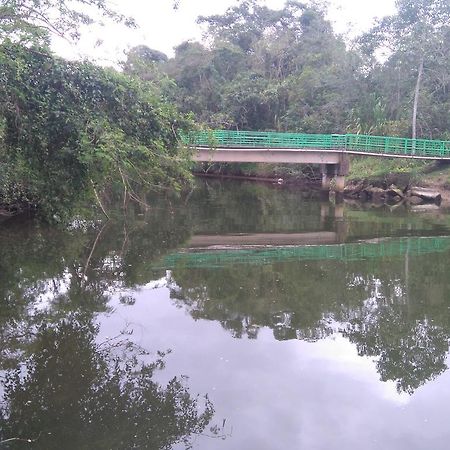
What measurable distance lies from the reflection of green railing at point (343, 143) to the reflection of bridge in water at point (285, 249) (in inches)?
478

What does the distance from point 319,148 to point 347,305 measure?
793 inches

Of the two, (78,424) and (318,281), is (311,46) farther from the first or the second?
(78,424)

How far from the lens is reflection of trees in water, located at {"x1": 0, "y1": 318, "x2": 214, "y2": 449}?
4.57 meters

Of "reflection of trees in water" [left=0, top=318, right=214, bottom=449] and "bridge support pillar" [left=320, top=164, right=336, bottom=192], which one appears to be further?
"bridge support pillar" [left=320, top=164, right=336, bottom=192]

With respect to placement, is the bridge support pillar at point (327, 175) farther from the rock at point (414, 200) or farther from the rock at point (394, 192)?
the rock at point (414, 200)

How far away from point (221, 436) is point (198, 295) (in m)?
4.49

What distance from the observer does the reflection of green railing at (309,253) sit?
38.6 feet

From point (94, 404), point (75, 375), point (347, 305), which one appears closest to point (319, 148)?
point (347, 305)

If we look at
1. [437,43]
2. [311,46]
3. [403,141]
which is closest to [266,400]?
[403,141]

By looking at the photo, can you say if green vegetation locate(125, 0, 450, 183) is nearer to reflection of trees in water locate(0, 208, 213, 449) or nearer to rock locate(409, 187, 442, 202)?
rock locate(409, 187, 442, 202)

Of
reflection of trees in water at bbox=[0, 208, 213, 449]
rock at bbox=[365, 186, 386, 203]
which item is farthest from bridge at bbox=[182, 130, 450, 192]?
reflection of trees in water at bbox=[0, 208, 213, 449]

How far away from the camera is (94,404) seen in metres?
5.11

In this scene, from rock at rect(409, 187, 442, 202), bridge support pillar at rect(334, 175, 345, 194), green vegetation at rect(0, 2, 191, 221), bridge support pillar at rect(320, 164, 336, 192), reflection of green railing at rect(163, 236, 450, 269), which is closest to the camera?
green vegetation at rect(0, 2, 191, 221)

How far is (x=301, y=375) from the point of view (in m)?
5.95
